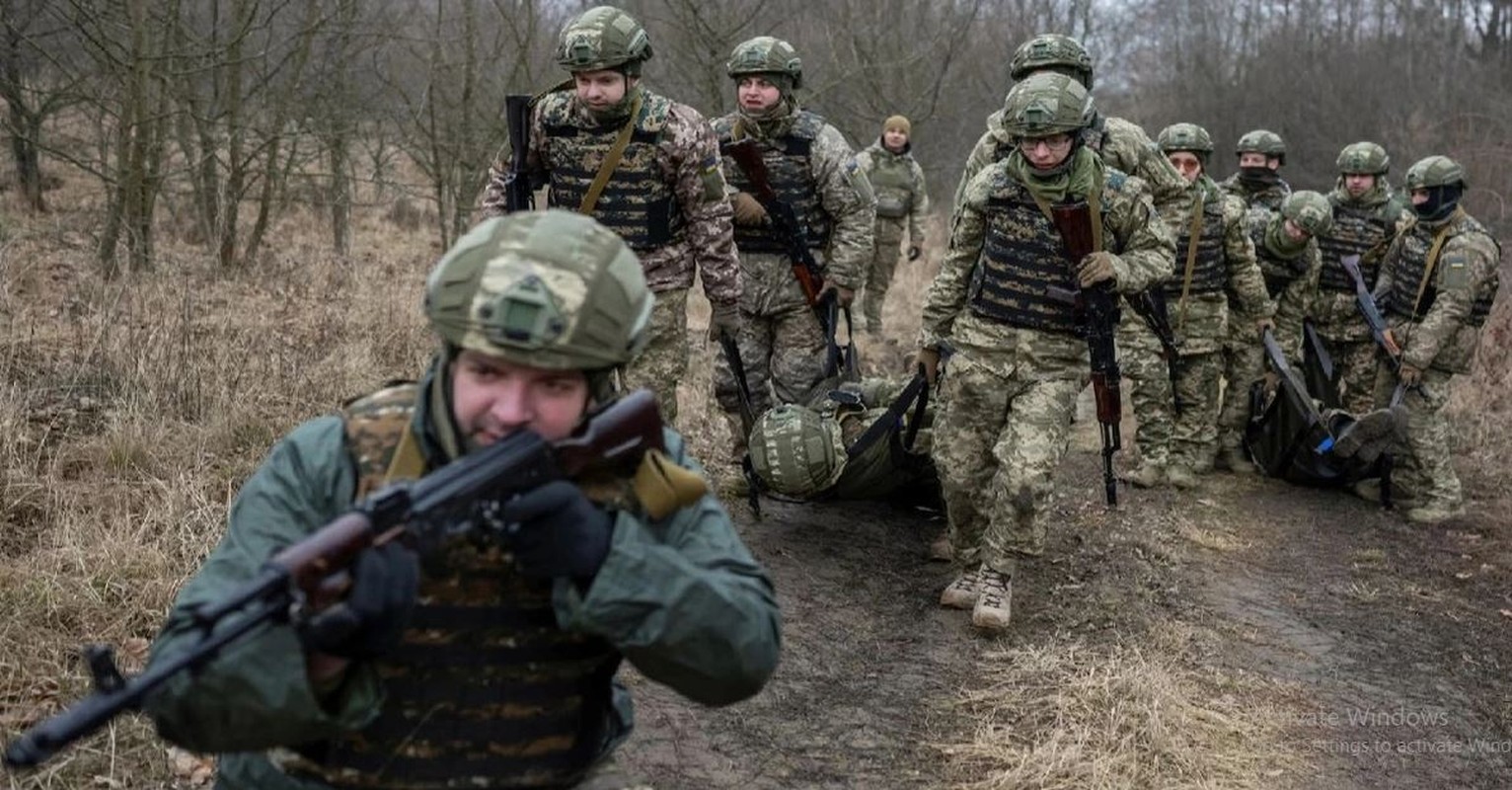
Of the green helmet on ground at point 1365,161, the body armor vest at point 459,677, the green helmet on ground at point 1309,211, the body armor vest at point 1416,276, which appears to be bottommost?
the body armor vest at point 459,677

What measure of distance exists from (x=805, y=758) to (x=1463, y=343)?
19.6 ft

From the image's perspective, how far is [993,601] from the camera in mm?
5098

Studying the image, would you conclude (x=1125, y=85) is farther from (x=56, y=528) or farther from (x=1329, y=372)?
(x=56, y=528)

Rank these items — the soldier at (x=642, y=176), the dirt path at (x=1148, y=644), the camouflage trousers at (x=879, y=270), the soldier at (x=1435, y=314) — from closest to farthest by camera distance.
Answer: the dirt path at (x=1148, y=644), the soldier at (x=642, y=176), the soldier at (x=1435, y=314), the camouflage trousers at (x=879, y=270)

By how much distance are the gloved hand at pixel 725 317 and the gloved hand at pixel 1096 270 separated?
1.58 meters

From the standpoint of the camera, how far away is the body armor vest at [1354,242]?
351 inches

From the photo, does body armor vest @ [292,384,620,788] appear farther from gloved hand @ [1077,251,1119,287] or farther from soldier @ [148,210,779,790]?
gloved hand @ [1077,251,1119,287]

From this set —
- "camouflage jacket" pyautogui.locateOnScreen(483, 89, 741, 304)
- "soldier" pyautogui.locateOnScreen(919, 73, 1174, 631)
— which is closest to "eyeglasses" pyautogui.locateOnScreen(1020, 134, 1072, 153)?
"soldier" pyautogui.locateOnScreen(919, 73, 1174, 631)

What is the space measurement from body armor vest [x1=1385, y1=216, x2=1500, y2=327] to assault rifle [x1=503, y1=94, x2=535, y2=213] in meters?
5.70

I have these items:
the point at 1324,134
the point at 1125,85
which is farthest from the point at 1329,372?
the point at 1125,85

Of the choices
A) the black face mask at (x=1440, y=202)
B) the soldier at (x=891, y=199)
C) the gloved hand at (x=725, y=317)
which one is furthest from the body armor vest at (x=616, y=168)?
the soldier at (x=891, y=199)

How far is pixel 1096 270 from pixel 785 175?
220 cm

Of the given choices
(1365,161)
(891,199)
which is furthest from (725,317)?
(891,199)

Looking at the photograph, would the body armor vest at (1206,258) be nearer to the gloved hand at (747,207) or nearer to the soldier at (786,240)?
the soldier at (786,240)
